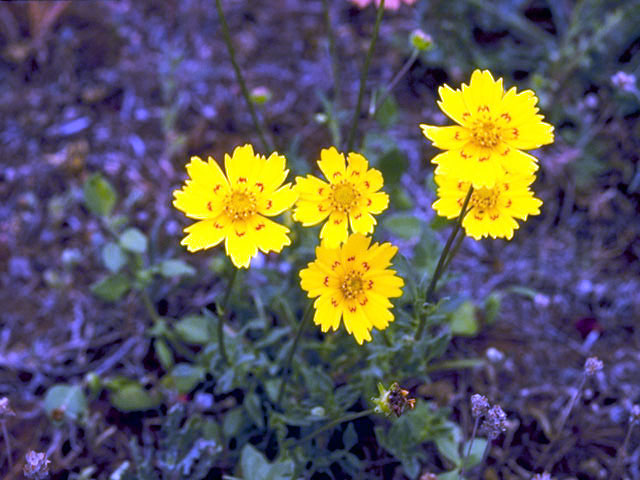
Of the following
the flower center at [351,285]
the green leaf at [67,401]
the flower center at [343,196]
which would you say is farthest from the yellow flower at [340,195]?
the green leaf at [67,401]

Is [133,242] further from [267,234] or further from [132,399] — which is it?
[267,234]

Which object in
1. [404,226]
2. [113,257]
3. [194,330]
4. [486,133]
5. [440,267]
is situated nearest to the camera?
[486,133]

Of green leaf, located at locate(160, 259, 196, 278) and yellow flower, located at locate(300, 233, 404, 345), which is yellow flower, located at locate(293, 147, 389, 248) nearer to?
yellow flower, located at locate(300, 233, 404, 345)

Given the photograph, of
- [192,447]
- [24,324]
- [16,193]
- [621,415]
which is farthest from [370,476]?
[16,193]

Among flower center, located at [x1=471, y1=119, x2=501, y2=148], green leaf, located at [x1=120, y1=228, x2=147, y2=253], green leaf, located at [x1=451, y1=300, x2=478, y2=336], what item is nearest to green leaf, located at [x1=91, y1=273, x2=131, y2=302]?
green leaf, located at [x1=120, y1=228, x2=147, y2=253]

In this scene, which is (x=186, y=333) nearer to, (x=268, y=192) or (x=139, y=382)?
(x=139, y=382)

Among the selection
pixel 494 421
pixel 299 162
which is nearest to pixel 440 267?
pixel 494 421
